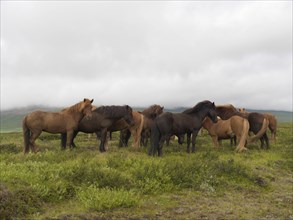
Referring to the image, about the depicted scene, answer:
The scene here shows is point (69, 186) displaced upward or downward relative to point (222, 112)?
downward

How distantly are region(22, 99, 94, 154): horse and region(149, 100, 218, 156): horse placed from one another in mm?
3636

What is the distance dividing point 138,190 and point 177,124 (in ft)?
21.5

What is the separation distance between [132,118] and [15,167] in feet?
24.0

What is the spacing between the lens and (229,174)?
11562mm

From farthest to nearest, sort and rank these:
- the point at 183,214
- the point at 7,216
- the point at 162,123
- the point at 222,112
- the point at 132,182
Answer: the point at 222,112 → the point at 162,123 → the point at 132,182 → the point at 183,214 → the point at 7,216

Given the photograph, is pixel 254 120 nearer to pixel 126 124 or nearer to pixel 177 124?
pixel 177 124

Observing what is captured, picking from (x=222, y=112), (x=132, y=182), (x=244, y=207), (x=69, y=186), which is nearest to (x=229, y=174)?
(x=244, y=207)

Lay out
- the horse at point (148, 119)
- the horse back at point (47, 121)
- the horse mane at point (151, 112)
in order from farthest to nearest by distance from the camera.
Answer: the horse mane at point (151, 112)
the horse at point (148, 119)
the horse back at point (47, 121)

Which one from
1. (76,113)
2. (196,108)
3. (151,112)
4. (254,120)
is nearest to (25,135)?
(76,113)

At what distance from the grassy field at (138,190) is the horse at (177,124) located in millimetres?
2582

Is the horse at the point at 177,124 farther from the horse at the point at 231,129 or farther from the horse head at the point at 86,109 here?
the horse head at the point at 86,109

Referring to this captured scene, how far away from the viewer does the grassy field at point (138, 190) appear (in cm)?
759

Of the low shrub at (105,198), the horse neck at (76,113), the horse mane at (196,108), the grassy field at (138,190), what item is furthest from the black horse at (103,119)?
the low shrub at (105,198)

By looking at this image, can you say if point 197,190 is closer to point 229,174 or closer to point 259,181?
point 229,174
